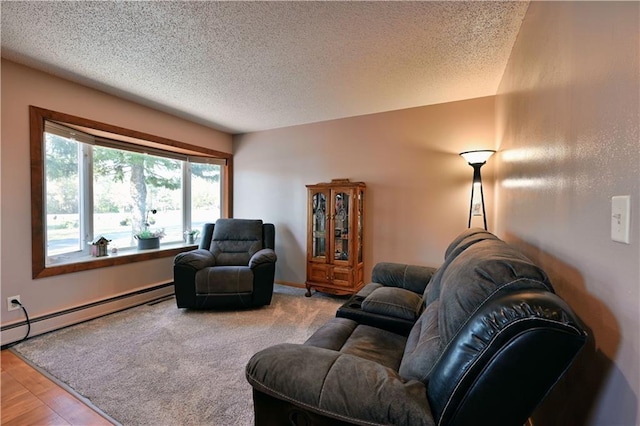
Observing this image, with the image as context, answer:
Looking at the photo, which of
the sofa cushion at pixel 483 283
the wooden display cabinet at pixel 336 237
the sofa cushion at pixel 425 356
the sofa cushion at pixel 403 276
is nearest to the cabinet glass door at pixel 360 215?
the wooden display cabinet at pixel 336 237

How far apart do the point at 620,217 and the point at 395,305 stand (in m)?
1.22

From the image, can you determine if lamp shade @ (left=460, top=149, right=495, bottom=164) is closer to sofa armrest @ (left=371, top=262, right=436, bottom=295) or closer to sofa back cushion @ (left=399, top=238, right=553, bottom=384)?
sofa armrest @ (left=371, top=262, right=436, bottom=295)

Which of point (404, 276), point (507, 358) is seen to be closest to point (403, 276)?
point (404, 276)

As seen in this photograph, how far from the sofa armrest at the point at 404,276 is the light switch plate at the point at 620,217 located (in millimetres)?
1632

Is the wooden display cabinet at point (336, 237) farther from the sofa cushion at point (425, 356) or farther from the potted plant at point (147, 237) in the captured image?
the sofa cushion at point (425, 356)

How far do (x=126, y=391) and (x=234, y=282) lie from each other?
138cm

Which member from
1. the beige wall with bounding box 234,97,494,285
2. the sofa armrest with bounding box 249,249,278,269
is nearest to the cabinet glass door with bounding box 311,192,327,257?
the beige wall with bounding box 234,97,494,285

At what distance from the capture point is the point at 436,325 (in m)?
1.15

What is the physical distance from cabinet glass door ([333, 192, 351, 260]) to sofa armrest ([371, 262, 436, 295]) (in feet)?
3.08

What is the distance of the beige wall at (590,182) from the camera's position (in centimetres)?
72

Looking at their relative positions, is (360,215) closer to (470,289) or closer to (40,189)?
(470,289)

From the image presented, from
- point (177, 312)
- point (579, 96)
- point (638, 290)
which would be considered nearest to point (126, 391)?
point (177, 312)

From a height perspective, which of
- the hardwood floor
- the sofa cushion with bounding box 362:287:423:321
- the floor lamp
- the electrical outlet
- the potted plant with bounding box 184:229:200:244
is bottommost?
the hardwood floor

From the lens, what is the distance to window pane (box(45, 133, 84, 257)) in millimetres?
2746
